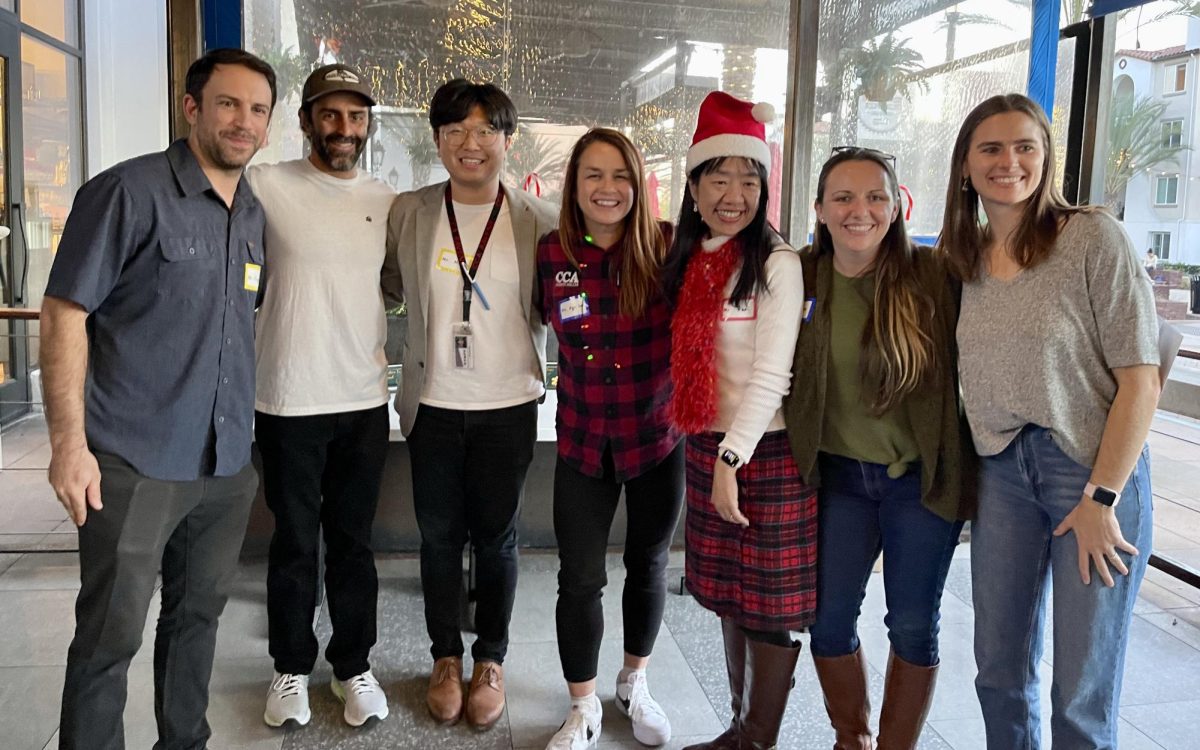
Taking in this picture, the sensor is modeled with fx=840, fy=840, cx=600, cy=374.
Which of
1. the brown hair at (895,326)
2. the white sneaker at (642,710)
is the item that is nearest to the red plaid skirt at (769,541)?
the brown hair at (895,326)

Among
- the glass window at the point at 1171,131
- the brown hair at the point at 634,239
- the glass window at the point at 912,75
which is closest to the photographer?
the brown hair at the point at 634,239

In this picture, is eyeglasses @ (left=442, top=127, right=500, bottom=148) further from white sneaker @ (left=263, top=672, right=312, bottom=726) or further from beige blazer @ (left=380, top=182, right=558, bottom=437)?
white sneaker @ (left=263, top=672, right=312, bottom=726)

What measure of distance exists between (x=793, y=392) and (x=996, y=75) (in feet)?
8.03

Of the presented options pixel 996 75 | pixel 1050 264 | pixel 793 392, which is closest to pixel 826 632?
pixel 793 392

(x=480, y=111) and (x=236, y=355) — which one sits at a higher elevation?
(x=480, y=111)


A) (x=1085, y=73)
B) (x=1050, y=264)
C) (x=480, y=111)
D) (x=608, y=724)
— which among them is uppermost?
(x=1085, y=73)

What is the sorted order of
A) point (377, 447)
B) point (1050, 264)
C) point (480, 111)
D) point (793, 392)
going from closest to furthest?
point (1050, 264)
point (793, 392)
point (480, 111)
point (377, 447)

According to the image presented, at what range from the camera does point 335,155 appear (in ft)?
7.14

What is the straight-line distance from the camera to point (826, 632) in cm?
194

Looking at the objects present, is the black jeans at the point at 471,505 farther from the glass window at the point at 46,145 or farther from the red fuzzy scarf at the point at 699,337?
the glass window at the point at 46,145

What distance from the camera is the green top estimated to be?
5.88 feet

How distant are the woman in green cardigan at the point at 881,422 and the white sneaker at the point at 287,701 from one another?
1416 millimetres

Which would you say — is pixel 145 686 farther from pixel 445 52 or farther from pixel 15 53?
pixel 15 53

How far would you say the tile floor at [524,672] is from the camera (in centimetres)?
229
